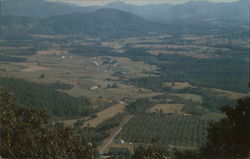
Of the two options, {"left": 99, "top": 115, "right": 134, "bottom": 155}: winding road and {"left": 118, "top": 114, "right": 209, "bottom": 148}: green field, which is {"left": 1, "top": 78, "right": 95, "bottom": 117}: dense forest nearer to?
{"left": 99, "top": 115, "right": 134, "bottom": 155}: winding road

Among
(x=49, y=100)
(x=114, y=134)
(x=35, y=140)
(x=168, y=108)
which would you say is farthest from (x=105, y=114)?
(x=35, y=140)

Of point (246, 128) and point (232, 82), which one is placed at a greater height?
point (246, 128)

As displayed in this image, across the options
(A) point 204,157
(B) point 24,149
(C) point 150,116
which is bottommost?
(C) point 150,116

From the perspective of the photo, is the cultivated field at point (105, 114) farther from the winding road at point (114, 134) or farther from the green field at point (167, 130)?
the green field at point (167, 130)

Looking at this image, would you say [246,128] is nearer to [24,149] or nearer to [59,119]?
[24,149]

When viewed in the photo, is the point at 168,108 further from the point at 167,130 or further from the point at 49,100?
the point at 49,100

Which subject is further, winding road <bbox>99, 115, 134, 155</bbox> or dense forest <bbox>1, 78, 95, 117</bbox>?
dense forest <bbox>1, 78, 95, 117</bbox>

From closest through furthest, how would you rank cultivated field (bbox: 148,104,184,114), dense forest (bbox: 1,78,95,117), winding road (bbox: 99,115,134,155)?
winding road (bbox: 99,115,134,155) < dense forest (bbox: 1,78,95,117) < cultivated field (bbox: 148,104,184,114)

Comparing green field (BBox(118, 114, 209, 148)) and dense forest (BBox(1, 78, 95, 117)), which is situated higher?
dense forest (BBox(1, 78, 95, 117))

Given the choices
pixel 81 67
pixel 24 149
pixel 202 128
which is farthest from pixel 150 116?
pixel 81 67

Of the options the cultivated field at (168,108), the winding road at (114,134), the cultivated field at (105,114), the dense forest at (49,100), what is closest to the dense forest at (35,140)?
the winding road at (114,134)

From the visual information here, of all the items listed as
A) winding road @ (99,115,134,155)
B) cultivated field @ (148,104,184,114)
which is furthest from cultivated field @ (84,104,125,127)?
cultivated field @ (148,104,184,114)
